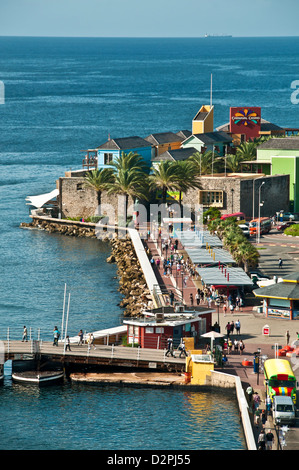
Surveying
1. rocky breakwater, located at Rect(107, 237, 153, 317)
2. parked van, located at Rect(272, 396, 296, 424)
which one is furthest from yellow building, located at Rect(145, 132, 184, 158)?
parked van, located at Rect(272, 396, 296, 424)

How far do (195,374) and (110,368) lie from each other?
5.78 m

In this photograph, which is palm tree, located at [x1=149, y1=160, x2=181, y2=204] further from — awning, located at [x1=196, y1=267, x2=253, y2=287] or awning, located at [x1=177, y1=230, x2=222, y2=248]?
awning, located at [x1=196, y1=267, x2=253, y2=287]

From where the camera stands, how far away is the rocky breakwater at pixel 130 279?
216ft

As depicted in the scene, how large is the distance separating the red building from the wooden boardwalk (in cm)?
86

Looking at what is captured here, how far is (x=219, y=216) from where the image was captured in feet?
304

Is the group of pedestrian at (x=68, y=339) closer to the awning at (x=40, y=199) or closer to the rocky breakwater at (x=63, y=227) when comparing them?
the rocky breakwater at (x=63, y=227)

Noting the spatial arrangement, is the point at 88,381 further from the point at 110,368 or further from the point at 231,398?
the point at 231,398

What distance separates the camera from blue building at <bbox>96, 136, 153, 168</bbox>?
103 meters

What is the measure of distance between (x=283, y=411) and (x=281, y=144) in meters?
62.7

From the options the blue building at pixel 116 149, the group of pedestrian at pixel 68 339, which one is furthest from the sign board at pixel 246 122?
→ the group of pedestrian at pixel 68 339

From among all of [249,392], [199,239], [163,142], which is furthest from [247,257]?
[163,142]

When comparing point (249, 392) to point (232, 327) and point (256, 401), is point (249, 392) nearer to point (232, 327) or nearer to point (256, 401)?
point (256, 401)

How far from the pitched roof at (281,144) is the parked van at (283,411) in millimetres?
61277
